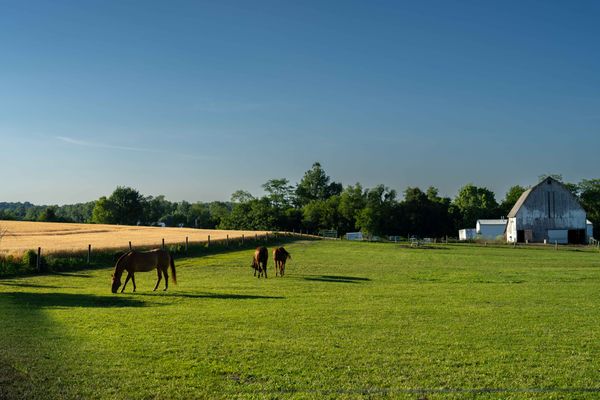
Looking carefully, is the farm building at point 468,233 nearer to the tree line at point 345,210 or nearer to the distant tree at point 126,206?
the tree line at point 345,210

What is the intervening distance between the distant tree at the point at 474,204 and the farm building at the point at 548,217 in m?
41.3

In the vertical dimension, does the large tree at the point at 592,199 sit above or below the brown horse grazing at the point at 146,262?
above

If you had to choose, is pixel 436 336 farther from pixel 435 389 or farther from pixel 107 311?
pixel 107 311

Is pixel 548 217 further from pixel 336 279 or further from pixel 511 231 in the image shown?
pixel 336 279

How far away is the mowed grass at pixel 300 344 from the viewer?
7871 millimetres

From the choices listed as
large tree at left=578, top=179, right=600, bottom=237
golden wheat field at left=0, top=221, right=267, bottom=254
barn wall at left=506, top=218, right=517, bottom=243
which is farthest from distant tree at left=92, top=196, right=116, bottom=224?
large tree at left=578, top=179, right=600, bottom=237

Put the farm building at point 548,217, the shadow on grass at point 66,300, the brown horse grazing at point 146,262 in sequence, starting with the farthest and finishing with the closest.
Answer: the farm building at point 548,217 → the brown horse grazing at point 146,262 → the shadow on grass at point 66,300

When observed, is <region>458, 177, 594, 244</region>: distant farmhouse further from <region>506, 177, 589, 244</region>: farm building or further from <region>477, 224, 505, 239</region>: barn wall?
<region>477, 224, 505, 239</region>: barn wall

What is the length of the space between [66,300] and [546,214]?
77.9 metres

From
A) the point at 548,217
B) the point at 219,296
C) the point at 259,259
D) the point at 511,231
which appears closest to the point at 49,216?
the point at 511,231

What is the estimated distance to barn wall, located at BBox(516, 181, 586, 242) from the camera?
8156cm

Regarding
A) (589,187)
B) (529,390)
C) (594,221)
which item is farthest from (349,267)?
(589,187)

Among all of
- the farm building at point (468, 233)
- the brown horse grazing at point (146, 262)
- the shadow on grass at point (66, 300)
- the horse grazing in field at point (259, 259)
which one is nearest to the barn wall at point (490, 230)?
the farm building at point (468, 233)

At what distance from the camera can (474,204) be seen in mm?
137000
